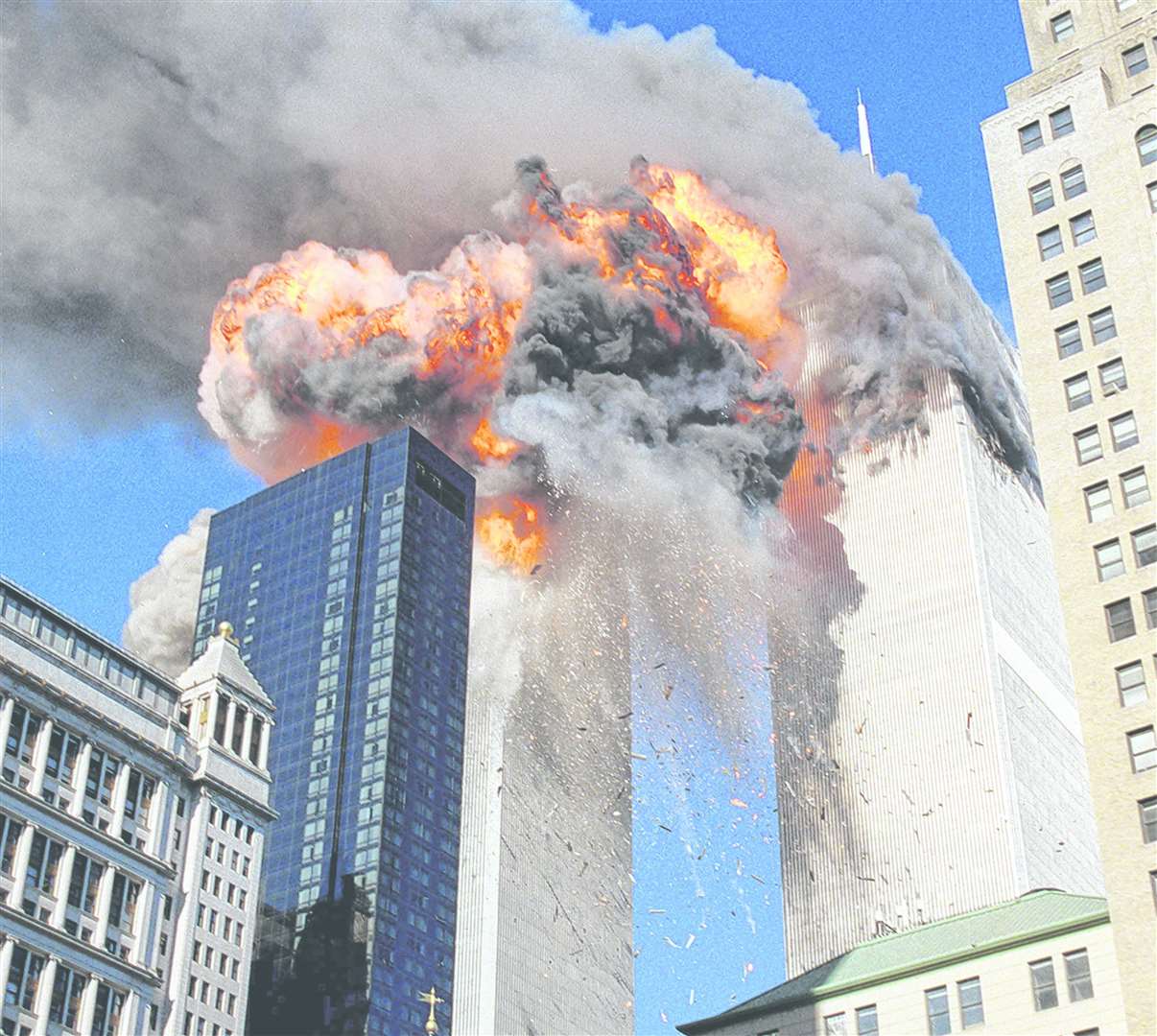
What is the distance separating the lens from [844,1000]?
3366 inches

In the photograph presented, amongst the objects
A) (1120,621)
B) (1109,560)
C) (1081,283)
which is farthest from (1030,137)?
(1120,621)

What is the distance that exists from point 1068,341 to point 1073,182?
28.7ft

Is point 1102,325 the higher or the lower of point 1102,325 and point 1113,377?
the higher

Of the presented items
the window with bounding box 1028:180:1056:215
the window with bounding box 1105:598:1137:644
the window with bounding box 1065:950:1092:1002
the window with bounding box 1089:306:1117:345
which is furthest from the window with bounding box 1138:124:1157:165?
the window with bounding box 1065:950:1092:1002

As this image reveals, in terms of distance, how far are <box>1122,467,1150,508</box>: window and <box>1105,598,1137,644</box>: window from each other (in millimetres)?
4668

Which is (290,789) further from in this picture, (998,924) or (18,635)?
(998,924)

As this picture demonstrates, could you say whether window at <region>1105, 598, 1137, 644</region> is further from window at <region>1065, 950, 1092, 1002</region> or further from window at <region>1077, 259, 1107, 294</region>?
window at <region>1077, 259, 1107, 294</region>

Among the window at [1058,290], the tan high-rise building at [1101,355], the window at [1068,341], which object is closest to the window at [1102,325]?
the tan high-rise building at [1101,355]

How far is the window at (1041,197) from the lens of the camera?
9300cm

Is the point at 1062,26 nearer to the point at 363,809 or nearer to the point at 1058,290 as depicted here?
the point at 1058,290

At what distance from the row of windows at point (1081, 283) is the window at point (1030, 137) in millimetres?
8040

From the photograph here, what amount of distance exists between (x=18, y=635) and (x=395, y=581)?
3210 inches

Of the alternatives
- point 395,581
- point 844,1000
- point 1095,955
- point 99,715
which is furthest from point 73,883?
point 395,581

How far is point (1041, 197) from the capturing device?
93.4m
